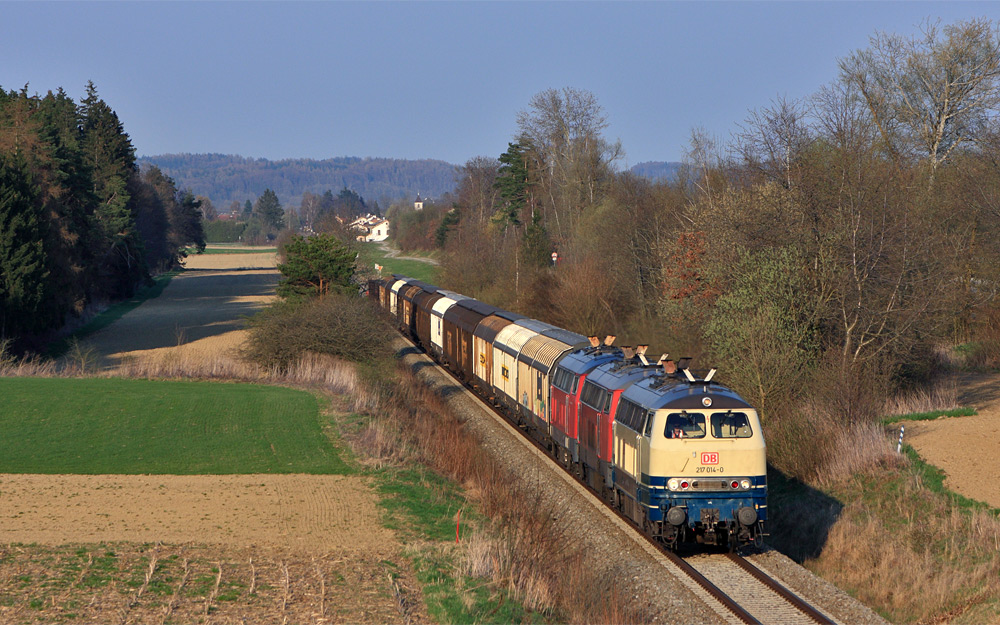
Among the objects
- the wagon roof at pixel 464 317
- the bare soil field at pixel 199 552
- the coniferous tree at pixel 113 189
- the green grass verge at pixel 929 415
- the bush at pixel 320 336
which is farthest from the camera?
the coniferous tree at pixel 113 189

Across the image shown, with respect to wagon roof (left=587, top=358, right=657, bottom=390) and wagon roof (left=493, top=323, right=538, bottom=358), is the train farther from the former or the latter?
wagon roof (left=493, top=323, right=538, bottom=358)

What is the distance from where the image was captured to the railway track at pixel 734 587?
44.1ft

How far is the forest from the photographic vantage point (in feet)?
84.2

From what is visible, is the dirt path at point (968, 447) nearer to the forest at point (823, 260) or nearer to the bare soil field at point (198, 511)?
the forest at point (823, 260)

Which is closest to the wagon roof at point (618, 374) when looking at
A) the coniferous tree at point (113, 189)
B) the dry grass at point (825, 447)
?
the dry grass at point (825, 447)

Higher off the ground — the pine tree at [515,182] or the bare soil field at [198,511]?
the pine tree at [515,182]

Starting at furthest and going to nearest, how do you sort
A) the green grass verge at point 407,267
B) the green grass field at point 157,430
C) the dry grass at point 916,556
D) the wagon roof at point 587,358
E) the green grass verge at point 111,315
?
1. the green grass verge at point 407,267
2. the green grass verge at point 111,315
3. the wagon roof at point 587,358
4. the green grass field at point 157,430
5. the dry grass at point 916,556

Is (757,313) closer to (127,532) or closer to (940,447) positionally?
(940,447)

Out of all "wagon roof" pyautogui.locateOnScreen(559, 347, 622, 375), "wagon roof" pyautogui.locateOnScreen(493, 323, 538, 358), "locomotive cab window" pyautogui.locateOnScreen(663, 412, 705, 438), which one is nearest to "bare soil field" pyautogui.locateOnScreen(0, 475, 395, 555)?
"locomotive cab window" pyautogui.locateOnScreen(663, 412, 705, 438)

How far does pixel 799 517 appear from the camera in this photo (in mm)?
20094

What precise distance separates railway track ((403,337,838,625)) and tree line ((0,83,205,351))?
108 ft

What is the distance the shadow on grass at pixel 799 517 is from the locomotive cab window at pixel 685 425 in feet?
14.8

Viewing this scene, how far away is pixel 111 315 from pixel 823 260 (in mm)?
56002

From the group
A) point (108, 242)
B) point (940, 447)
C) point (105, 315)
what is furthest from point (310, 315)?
point (108, 242)
